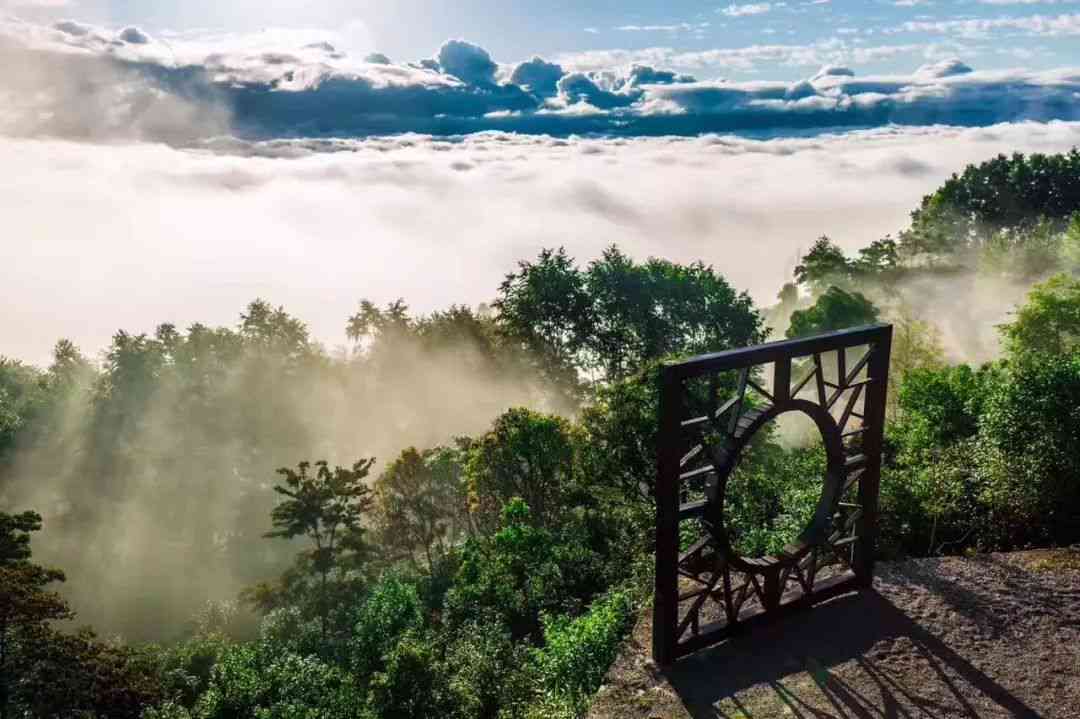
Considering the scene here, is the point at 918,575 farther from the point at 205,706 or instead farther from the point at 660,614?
the point at 205,706

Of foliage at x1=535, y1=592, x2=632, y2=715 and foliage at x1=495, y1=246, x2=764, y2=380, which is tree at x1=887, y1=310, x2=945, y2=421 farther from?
foliage at x1=535, y1=592, x2=632, y2=715

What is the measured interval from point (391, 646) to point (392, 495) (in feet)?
64.4

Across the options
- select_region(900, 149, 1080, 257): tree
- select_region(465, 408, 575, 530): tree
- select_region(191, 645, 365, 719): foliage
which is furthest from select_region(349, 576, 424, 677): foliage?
select_region(900, 149, 1080, 257): tree

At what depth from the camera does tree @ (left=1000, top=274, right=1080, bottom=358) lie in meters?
34.8

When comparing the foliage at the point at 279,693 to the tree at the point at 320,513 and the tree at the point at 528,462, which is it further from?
the tree at the point at 528,462

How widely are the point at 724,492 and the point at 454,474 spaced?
29.3 m

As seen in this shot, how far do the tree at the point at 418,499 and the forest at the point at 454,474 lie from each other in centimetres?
18

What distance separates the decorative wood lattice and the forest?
6.85 feet

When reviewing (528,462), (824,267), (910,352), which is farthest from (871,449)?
(824,267)

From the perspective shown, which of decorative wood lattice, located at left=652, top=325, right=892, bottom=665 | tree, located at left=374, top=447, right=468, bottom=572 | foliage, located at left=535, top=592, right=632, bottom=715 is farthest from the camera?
tree, located at left=374, top=447, right=468, bottom=572

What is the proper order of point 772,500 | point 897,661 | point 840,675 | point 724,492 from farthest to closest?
1. point 772,500
2. point 724,492
3. point 897,661
4. point 840,675

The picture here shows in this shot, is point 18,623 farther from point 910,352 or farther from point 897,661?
point 910,352

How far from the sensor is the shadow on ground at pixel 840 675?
10.3 metres

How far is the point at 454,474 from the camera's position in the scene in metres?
40.2
